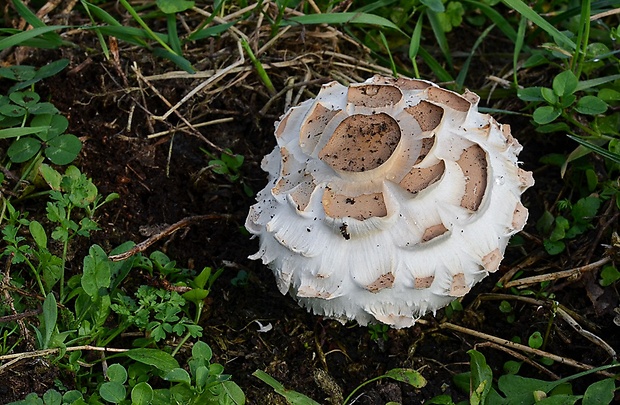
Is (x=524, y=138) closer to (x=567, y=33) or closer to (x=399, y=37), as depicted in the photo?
(x=567, y=33)

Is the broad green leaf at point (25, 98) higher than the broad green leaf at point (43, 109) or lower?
higher

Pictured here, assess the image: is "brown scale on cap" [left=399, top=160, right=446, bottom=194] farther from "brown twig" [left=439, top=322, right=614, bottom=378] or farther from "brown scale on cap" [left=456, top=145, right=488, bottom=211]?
"brown twig" [left=439, top=322, right=614, bottom=378]

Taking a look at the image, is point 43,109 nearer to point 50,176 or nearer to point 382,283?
point 50,176

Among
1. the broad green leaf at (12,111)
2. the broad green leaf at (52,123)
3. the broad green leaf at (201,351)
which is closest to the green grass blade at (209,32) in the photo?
the broad green leaf at (52,123)

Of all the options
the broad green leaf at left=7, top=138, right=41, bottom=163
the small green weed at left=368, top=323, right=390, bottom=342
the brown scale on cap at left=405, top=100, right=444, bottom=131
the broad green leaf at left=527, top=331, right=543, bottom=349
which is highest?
the brown scale on cap at left=405, top=100, right=444, bottom=131

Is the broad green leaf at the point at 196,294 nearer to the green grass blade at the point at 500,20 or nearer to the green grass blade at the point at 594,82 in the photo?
the green grass blade at the point at 594,82

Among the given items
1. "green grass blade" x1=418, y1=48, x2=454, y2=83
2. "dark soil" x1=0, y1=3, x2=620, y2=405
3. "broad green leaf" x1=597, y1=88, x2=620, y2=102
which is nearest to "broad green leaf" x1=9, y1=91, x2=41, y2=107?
"dark soil" x1=0, y1=3, x2=620, y2=405
